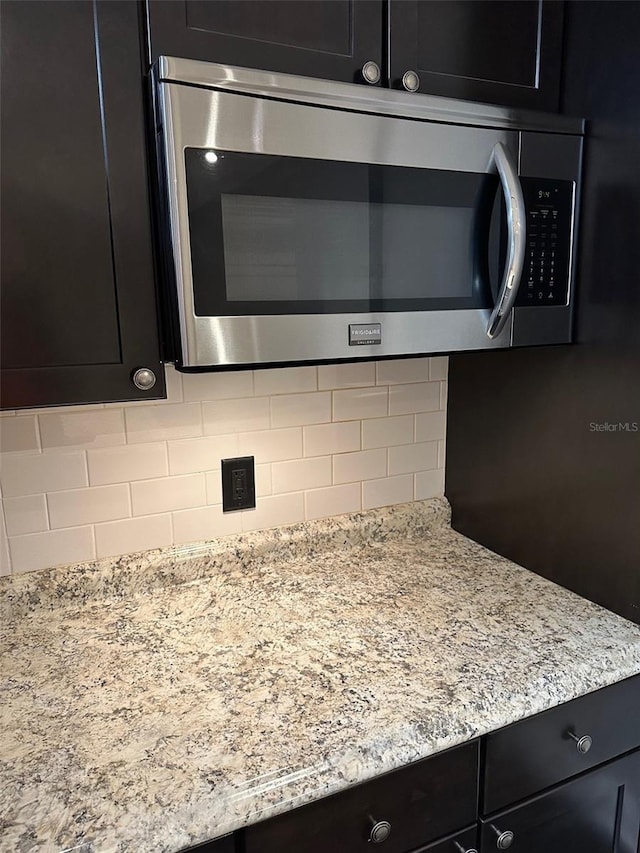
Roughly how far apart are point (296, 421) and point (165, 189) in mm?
655

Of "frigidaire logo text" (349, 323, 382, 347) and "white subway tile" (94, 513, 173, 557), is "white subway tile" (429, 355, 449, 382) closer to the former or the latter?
"frigidaire logo text" (349, 323, 382, 347)

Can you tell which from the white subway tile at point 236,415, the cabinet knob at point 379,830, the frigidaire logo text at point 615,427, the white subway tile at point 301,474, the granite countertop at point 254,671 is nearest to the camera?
the granite countertop at point 254,671

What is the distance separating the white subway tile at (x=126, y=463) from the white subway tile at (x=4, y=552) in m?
0.18

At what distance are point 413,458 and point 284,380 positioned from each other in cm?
42

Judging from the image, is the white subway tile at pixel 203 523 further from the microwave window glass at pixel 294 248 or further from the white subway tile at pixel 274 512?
the microwave window glass at pixel 294 248

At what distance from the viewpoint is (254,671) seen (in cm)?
103

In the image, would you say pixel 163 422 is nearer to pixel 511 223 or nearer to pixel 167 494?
pixel 167 494

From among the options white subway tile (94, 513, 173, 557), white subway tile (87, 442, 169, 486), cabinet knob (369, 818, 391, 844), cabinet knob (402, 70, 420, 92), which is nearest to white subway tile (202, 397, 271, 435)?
white subway tile (87, 442, 169, 486)

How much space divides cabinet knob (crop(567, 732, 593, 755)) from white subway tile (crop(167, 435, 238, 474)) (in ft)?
2.73

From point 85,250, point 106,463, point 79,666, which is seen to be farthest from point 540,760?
point 85,250

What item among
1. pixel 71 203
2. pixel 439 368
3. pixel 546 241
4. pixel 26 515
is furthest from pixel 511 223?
pixel 26 515

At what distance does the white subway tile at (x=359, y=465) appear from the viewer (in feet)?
4.96

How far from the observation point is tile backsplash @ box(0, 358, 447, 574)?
121 centimetres

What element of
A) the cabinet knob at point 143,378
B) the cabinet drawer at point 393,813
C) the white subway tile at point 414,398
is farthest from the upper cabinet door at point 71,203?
the white subway tile at point 414,398
